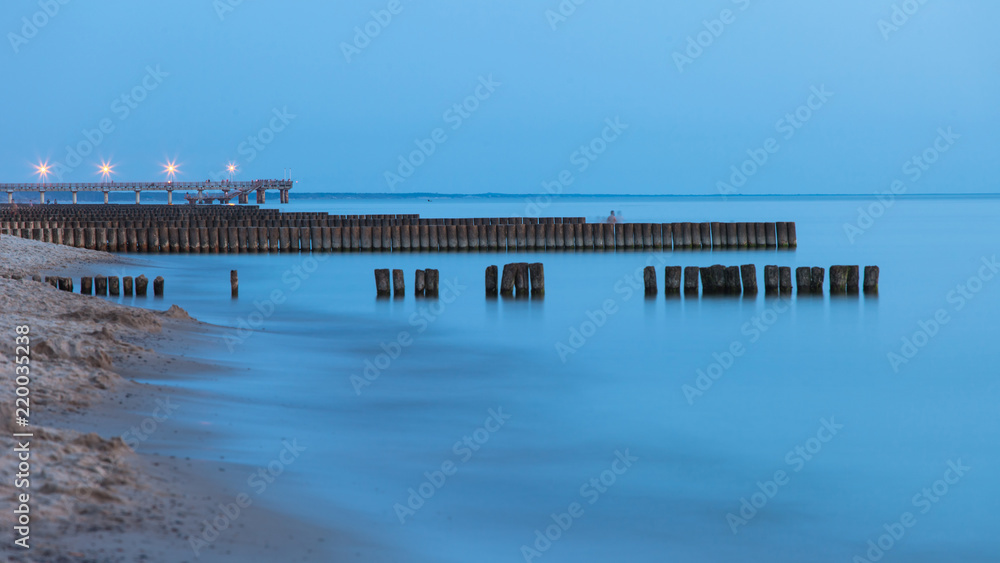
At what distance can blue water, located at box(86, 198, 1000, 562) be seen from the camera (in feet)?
21.7

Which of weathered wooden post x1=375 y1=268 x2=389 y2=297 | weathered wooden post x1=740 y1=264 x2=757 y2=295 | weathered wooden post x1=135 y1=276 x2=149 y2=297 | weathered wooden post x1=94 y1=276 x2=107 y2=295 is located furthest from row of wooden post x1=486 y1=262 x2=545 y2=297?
weathered wooden post x1=94 y1=276 x2=107 y2=295

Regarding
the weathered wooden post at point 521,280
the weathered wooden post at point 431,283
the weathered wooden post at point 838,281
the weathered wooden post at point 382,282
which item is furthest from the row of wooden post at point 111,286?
the weathered wooden post at point 838,281

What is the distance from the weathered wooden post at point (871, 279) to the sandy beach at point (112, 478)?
52.7 ft

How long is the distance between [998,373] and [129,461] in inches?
467

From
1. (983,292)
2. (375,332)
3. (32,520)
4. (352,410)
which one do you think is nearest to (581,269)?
(983,292)

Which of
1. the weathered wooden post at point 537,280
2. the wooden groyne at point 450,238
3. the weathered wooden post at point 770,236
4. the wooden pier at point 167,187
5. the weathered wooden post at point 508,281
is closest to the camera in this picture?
the weathered wooden post at point 537,280

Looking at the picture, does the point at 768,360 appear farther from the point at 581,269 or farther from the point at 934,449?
the point at 581,269

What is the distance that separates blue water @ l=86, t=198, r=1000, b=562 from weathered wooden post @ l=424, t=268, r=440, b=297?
2.47 feet

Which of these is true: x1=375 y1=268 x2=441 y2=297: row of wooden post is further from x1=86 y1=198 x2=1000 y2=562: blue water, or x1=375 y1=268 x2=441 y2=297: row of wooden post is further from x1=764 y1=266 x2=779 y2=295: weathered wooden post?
x1=764 y1=266 x2=779 y2=295: weathered wooden post

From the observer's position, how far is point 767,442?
30.7 ft

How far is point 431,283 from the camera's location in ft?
67.7

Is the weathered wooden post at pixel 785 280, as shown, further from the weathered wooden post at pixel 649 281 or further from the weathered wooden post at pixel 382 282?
the weathered wooden post at pixel 382 282

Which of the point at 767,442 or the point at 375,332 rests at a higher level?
the point at 375,332

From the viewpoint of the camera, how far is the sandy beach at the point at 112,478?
16.6 feet
